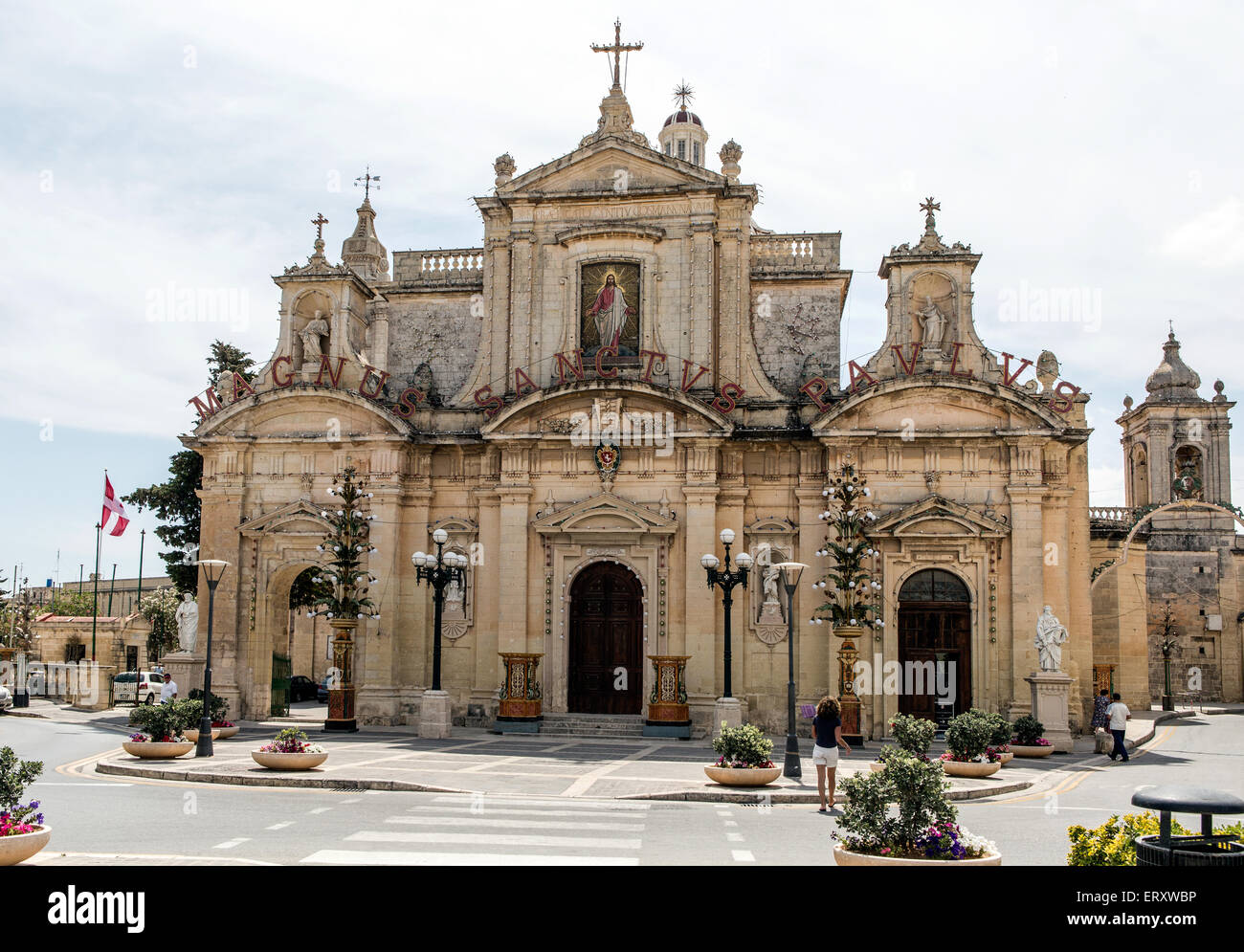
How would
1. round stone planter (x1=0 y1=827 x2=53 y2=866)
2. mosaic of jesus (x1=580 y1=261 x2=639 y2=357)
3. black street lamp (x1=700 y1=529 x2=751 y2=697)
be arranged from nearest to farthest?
round stone planter (x1=0 y1=827 x2=53 y2=866), black street lamp (x1=700 y1=529 x2=751 y2=697), mosaic of jesus (x1=580 y1=261 x2=639 y2=357)

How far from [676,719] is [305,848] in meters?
18.9

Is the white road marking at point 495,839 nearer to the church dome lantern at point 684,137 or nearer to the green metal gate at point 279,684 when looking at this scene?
the green metal gate at point 279,684

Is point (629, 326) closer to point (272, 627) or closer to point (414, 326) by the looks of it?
point (414, 326)

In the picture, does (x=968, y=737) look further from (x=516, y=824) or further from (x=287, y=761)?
(x=287, y=761)

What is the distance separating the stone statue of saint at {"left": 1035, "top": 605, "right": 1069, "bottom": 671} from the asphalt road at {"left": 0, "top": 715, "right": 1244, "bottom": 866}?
7124 mm

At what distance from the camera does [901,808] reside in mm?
11641

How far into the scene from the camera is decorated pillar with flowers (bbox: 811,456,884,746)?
30406 mm

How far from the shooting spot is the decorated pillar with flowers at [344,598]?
3319 centimetres

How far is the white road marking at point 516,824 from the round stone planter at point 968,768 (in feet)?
31.1

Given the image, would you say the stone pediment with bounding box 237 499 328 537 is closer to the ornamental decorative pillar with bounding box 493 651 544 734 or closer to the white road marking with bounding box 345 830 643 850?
the ornamental decorative pillar with bounding box 493 651 544 734

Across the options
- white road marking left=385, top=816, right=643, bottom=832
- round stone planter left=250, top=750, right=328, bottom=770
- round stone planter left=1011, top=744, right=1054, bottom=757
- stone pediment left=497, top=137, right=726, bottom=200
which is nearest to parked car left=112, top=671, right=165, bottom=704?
stone pediment left=497, top=137, right=726, bottom=200

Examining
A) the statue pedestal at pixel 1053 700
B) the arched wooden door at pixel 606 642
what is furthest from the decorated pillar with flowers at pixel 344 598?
the statue pedestal at pixel 1053 700
